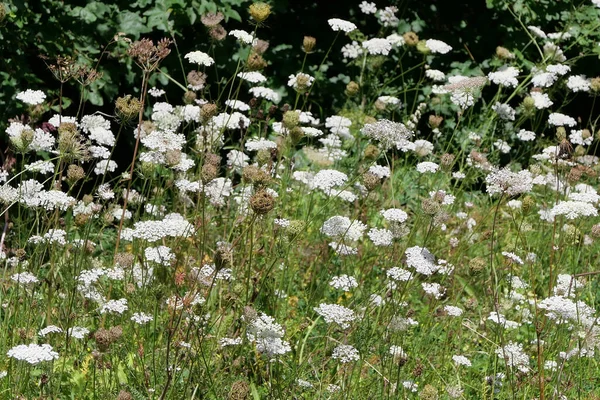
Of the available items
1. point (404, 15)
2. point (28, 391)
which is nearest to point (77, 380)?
point (28, 391)

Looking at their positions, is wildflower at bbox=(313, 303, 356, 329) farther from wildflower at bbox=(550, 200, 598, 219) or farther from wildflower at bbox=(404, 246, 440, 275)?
wildflower at bbox=(550, 200, 598, 219)

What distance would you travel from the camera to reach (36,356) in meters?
1.86

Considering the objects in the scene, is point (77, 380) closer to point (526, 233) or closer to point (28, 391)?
point (28, 391)

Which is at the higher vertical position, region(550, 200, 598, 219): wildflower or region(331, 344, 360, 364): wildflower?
region(331, 344, 360, 364): wildflower

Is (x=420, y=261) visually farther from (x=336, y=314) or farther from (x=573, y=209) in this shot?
(x=573, y=209)

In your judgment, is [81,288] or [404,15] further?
[404,15]

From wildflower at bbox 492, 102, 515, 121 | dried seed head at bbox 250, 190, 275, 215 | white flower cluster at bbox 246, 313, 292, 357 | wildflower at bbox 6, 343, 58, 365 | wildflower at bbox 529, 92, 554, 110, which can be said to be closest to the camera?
wildflower at bbox 6, 343, 58, 365

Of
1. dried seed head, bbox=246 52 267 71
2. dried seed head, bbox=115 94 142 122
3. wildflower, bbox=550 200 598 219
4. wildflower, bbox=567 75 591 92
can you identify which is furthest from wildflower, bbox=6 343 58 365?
wildflower, bbox=567 75 591 92

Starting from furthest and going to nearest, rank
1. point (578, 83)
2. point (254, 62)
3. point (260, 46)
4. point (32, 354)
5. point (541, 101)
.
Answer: point (578, 83)
point (541, 101)
point (260, 46)
point (254, 62)
point (32, 354)

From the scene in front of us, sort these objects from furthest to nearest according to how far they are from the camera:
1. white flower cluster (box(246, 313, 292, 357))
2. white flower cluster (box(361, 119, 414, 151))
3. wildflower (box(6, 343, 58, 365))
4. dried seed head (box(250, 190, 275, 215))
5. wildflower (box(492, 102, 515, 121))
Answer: wildflower (box(492, 102, 515, 121))
white flower cluster (box(361, 119, 414, 151))
white flower cluster (box(246, 313, 292, 357))
dried seed head (box(250, 190, 275, 215))
wildflower (box(6, 343, 58, 365))

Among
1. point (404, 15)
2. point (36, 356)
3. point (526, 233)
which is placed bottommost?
point (526, 233)

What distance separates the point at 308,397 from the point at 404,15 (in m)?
4.09

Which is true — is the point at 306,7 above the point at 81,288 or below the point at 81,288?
below

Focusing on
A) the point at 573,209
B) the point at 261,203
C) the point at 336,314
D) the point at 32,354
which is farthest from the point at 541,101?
the point at 32,354
